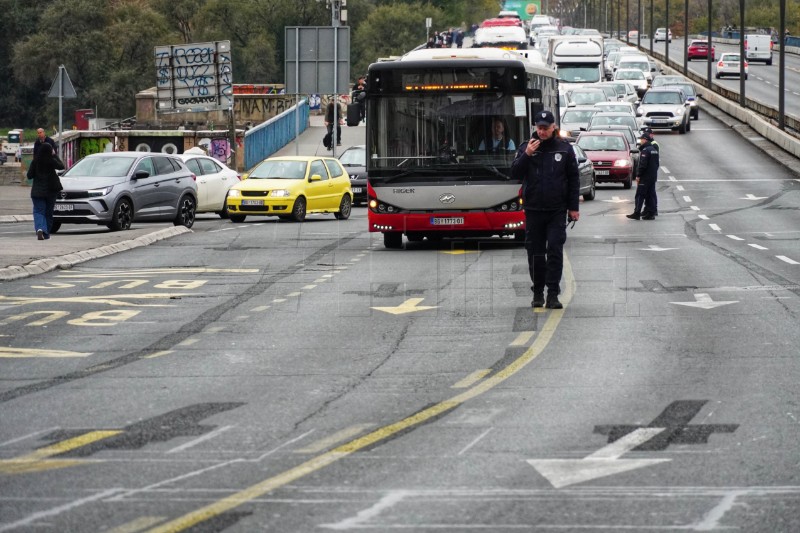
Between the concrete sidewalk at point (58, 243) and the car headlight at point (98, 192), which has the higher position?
the car headlight at point (98, 192)

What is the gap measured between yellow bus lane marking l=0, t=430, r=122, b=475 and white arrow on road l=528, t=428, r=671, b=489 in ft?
8.15

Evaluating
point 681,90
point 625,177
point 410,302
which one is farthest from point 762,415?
point 681,90

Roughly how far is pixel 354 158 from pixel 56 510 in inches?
1381

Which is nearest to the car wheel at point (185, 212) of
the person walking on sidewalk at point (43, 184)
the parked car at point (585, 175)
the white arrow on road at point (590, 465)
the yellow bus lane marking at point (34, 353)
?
the person walking on sidewalk at point (43, 184)

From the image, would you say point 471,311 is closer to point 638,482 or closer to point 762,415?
point 762,415

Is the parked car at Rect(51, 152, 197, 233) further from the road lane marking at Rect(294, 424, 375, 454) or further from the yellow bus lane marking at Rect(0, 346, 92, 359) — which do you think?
the road lane marking at Rect(294, 424, 375, 454)

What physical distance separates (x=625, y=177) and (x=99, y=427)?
117ft

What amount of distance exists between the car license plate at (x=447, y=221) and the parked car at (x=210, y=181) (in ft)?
34.4

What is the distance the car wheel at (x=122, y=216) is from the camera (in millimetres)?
28500

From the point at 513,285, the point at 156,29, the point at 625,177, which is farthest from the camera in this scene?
the point at 156,29

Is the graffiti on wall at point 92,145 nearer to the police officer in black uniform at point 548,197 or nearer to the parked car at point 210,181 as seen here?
the parked car at point 210,181

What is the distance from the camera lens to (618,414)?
9.69 metres

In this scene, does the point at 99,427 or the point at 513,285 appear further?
A: the point at 513,285

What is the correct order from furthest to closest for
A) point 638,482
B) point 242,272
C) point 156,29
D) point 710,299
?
point 156,29 < point 242,272 < point 710,299 < point 638,482
